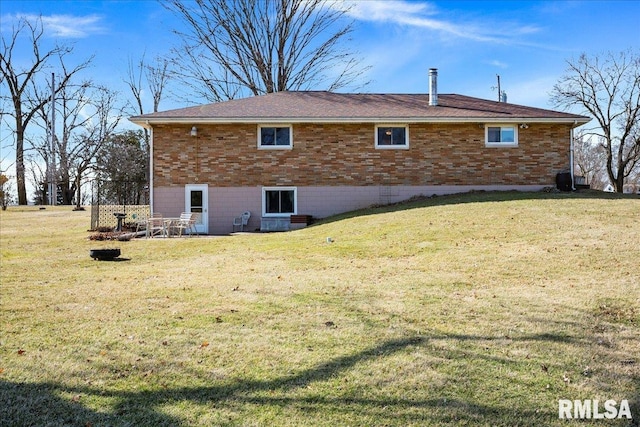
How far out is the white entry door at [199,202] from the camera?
19.0 m

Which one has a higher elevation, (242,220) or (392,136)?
(392,136)

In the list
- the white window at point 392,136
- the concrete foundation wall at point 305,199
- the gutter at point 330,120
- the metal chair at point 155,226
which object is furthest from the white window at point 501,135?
the metal chair at point 155,226

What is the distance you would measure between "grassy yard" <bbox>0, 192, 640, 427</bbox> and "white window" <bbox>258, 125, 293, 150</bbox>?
8.84m

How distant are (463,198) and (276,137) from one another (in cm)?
755

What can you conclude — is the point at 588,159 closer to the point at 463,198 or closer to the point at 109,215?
the point at 463,198

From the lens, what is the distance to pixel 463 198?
17.8m

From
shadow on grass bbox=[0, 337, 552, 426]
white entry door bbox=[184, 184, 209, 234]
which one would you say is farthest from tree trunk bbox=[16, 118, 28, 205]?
shadow on grass bbox=[0, 337, 552, 426]

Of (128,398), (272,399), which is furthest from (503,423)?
(128,398)

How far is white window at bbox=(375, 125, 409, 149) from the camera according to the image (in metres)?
19.5

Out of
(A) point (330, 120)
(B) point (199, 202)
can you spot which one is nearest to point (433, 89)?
(A) point (330, 120)

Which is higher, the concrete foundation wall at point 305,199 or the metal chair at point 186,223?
the concrete foundation wall at point 305,199

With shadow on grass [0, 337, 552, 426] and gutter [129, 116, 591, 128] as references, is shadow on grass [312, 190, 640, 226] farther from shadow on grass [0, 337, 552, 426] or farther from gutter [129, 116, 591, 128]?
shadow on grass [0, 337, 552, 426]

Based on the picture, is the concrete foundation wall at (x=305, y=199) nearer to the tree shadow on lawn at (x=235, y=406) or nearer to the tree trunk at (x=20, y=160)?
the tree shadow on lawn at (x=235, y=406)

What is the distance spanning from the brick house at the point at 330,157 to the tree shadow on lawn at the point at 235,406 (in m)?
14.3
